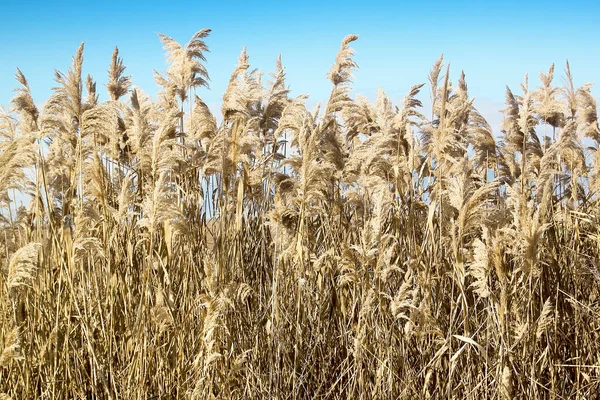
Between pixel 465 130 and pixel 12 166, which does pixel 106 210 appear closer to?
pixel 12 166

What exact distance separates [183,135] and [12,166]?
1536 millimetres

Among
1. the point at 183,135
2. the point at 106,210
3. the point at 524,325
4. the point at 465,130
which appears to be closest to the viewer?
the point at 524,325

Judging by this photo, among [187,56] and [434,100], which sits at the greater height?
[187,56]

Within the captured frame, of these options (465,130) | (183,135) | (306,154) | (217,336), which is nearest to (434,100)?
(465,130)

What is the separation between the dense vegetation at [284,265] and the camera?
10.2 feet

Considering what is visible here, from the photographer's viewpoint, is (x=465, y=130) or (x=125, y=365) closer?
(x=125, y=365)

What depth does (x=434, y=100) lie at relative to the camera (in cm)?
432

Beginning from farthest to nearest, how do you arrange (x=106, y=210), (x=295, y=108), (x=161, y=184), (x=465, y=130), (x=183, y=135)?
(x=465, y=130), (x=183, y=135), (x=295, y=108), (x=106, y=210), (x=161, y=184)

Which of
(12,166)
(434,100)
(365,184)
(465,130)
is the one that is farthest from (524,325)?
(12,166)

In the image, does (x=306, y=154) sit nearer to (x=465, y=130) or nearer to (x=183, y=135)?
(x=183, y=135)

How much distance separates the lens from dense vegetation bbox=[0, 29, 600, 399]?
312cm

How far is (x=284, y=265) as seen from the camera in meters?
3.81

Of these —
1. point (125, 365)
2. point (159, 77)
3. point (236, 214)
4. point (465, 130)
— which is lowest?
point (125, 365)

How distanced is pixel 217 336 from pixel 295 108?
1.57m
